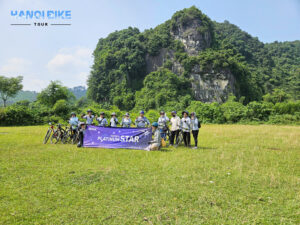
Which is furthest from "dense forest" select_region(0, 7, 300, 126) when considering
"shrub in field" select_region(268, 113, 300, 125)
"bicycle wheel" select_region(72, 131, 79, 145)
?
"bicycle wheel" select_region(72, 131, 79, 145)

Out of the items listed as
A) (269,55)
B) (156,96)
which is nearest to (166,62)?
(156,96)

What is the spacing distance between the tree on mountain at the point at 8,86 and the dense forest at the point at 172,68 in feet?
72.3

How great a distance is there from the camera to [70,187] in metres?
5.17

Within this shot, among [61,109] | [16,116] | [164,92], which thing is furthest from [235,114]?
[16,116]

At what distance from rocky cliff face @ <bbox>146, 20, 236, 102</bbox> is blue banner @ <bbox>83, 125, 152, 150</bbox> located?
2050 inches

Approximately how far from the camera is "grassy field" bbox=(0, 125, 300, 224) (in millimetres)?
3855

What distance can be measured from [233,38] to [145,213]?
9373cm

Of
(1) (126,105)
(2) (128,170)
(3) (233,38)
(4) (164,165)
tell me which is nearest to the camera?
(2) (128,170)

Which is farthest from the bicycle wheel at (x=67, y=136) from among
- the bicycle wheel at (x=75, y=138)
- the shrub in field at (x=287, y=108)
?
the shrub in field at (x=287, y=108)

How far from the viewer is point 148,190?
5016 mm

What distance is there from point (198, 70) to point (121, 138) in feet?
178

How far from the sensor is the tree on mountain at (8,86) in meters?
50.2

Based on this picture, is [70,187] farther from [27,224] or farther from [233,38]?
[233,38]

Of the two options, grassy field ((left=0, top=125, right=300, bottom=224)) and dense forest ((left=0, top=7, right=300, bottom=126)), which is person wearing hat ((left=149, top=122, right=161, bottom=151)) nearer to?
Answer: grassy field ((left=0, top=125, right=300, bottom=224))
